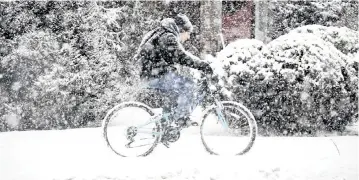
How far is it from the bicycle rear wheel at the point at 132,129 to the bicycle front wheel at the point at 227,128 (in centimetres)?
65

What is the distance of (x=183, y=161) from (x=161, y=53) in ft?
4.58

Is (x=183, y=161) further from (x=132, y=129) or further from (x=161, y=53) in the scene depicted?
(x=161, y=53)

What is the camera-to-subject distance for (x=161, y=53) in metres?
6.00

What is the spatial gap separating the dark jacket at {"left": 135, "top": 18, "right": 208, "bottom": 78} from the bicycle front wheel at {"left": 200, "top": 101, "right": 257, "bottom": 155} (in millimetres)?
742

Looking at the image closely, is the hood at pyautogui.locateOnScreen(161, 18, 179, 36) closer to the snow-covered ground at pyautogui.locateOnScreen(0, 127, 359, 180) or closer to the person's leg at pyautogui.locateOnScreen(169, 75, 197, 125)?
the person's leg at pyautogui.locateOnScreen(169, 75, 197, 125)

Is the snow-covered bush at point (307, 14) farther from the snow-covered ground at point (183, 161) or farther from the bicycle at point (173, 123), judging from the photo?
the bicycle at point (173, 123)

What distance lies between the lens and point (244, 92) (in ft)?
24.7

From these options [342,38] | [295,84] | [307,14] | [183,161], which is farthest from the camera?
[307,14]

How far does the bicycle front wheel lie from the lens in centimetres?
600

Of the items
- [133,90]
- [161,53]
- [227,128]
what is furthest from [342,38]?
[133,90]

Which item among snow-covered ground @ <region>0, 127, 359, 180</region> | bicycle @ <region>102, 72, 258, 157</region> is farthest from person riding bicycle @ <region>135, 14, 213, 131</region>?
snow-covered ground @ <region>0, 127, 359, 180</region>

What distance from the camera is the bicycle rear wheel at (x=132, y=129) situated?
241 inches

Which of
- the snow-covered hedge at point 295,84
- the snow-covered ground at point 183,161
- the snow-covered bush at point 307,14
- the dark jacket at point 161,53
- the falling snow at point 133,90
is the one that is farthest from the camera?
the snow-covered bush at point 307,14

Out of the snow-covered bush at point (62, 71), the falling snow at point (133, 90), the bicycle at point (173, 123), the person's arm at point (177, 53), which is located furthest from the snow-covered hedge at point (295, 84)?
the snow-covered bush at point (62, 71)
